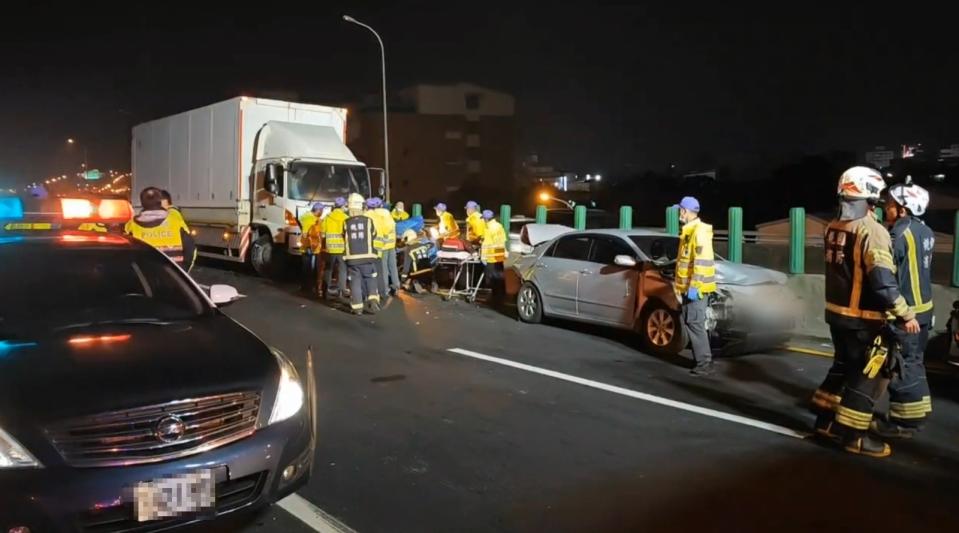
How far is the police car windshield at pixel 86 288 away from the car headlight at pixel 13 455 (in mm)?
1108

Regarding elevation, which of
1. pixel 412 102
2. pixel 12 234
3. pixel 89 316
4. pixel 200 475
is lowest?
pixel 200 475

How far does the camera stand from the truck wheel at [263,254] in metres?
16.3

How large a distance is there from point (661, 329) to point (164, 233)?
5.49 meters

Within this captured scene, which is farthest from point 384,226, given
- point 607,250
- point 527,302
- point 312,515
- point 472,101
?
point 472,101

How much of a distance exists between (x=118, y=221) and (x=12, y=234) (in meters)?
2.45

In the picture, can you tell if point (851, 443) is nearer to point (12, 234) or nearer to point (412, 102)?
point (12, 234)

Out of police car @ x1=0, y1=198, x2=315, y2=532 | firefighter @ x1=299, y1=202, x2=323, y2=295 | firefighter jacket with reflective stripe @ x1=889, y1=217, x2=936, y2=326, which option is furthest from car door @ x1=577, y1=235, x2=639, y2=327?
firefighter @ x1=299, y1=202, x2=323, y2=295

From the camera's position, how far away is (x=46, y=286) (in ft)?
14.6

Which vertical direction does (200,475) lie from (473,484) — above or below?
above

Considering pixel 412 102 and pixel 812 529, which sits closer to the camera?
pixel 812 529

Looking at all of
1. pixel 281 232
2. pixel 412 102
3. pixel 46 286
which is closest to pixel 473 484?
pixel 46 286

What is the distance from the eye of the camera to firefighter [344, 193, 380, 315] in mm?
11047

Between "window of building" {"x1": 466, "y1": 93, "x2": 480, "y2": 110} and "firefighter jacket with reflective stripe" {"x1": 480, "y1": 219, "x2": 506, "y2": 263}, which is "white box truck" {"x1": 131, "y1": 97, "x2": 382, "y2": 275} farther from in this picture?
"window of building" {"x1": 466, "y1": 93, "x2": 480, "y2": 110}

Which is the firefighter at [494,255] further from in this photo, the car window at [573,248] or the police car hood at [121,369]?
the police car hood at [121,369]
